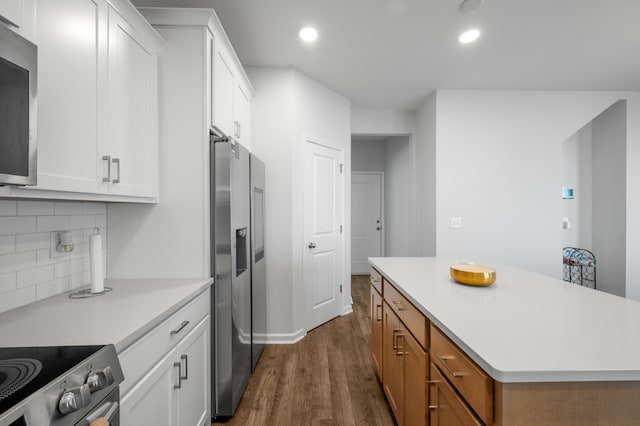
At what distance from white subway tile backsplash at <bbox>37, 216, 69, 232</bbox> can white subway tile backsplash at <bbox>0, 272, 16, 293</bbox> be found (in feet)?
0.72

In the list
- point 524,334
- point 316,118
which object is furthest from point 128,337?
point 316,118

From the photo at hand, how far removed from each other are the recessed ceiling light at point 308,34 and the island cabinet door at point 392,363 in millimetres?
2130

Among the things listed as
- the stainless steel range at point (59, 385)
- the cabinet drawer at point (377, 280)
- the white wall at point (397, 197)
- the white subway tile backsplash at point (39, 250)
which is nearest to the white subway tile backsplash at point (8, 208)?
the white subway tile backsplash at point (39, 250)

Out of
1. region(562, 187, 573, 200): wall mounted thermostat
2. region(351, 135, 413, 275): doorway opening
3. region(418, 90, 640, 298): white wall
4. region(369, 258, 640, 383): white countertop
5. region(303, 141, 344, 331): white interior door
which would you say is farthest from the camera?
region(351, 135, 413, 275): doorway opening

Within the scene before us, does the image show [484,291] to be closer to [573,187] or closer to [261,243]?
[261,243]

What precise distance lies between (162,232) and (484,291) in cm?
174

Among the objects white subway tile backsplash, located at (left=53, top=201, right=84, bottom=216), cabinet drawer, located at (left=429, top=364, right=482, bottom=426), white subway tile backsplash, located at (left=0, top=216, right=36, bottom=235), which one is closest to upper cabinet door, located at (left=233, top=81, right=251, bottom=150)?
white subway tile backsplash, located at (left=53, top=201, right=84, bottom=216)

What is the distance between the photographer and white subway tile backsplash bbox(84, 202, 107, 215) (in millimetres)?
1581

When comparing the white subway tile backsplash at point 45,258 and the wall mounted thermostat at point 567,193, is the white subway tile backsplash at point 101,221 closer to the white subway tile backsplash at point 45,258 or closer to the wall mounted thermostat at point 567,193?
the white subway tile backsplash at point 45,258

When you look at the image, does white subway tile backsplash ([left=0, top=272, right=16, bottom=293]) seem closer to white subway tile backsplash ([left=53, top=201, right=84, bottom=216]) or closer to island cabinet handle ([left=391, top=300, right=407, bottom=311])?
white subway tile backsplash ([left=53, top=201, right=84, bottom=216])

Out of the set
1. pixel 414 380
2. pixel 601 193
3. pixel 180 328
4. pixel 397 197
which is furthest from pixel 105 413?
pixel 601 193

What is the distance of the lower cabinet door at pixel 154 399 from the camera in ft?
3.23

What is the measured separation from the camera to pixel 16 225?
1238 mm

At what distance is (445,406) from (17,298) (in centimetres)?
172
